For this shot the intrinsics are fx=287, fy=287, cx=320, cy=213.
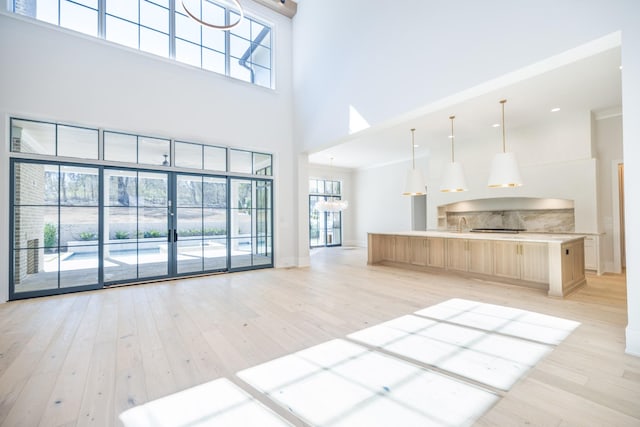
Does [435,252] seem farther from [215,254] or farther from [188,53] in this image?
[188,53]

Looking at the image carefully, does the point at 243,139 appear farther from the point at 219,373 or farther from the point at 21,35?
the point at 219,373

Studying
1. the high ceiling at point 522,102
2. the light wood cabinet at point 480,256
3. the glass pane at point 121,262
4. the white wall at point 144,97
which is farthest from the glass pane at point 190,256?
the light wood cabinet at point 480,256

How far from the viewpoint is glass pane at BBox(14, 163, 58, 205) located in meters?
4.25

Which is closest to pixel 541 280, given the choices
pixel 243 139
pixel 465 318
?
pixel 465 318

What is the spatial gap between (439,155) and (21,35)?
870 centimetres

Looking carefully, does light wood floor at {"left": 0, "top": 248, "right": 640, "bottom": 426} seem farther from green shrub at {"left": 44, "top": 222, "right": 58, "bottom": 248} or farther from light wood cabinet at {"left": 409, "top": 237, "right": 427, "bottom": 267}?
light wood cabinet at {"left": 409, "top": 237, "right": 427, "bottom": 267}

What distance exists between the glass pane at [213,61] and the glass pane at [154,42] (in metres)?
0.69

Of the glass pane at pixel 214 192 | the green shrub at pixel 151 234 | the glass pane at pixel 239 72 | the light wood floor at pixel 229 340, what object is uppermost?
the glass pane at pixel 239 72

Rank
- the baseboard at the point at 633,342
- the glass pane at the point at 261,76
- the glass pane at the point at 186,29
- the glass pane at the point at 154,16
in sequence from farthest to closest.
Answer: the glass pane at the point at 261,76 < the glass pane at the point at 186,29 < the glass pane at the point at 154,16 < the baseboard at the point at 633,342

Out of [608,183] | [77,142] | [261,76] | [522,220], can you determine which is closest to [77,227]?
[77,142]

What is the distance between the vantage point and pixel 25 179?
14.2ft

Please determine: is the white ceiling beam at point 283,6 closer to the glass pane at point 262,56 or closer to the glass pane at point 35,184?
the glass pane at point 262,56

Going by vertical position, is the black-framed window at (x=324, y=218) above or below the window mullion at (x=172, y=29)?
below

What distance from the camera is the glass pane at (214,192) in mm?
5836
